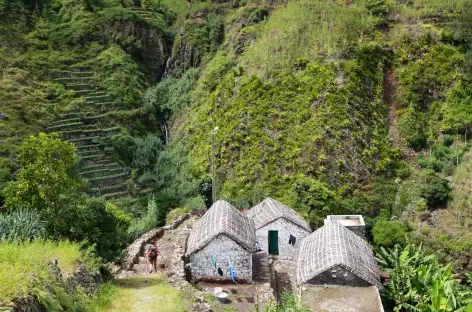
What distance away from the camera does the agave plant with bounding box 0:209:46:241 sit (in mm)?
13805

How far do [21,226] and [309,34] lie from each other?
101ft

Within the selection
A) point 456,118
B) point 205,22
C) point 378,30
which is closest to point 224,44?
point 205,22

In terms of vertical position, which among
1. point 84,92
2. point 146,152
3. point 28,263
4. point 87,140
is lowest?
point 28,263

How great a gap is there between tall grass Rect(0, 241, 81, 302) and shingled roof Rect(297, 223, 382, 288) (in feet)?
28.2

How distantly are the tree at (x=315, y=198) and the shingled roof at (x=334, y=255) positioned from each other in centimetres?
672

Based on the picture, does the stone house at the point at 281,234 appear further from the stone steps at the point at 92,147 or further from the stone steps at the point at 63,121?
the stone steps at the point at 63,121

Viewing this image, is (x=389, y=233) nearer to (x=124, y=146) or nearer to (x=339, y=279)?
(x=339, y=279)

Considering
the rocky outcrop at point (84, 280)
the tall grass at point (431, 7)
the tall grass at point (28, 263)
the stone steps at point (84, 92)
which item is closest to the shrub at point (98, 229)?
the rocky outcrop at point (84, 280)

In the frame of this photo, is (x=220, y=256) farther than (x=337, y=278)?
Yes

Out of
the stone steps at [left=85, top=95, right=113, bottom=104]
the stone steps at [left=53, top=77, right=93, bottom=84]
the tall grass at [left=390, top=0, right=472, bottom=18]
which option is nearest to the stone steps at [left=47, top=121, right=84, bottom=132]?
the stone steps at [left=85, top=95, right=113, bottom=104]

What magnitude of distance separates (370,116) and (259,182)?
958cm

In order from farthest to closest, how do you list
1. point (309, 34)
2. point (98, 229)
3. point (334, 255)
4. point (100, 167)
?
point (309, 34), point (100, 167), point (334, 255), point (98, 229)

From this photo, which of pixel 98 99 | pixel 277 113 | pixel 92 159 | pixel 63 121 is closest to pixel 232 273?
pixel 277 113

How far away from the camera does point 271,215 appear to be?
2384 centimetres
